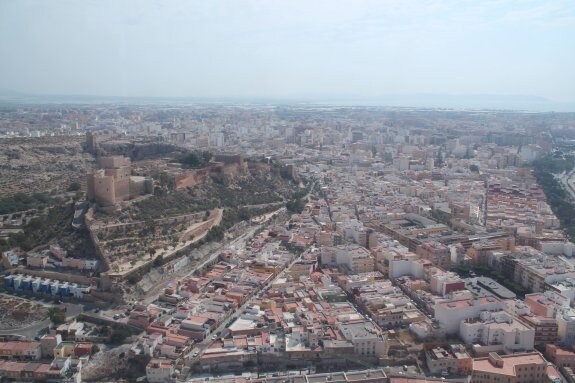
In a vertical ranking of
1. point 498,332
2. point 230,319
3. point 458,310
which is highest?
point 458,310

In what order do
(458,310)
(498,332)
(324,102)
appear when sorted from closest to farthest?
1. (498,332)
2. (458,310)
3. (324,102)

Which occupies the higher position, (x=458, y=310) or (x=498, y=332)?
(x=458, y=310)

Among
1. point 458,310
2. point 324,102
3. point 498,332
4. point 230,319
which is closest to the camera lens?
point 498,332

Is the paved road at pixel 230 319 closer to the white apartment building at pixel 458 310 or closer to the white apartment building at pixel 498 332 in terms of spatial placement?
the white apartment building at pixel 458 310

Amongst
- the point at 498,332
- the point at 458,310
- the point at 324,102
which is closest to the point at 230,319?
the point at 458,310

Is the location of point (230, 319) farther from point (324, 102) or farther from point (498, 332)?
point (324, 102)

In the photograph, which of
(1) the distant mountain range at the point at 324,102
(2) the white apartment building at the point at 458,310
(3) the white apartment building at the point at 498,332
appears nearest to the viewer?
(3) the white apartment building at the point at 498,332

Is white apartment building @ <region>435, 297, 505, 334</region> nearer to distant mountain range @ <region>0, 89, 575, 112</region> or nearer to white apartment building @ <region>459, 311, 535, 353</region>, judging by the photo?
white apartment building @ <region>459, 311, 535, 353</region>

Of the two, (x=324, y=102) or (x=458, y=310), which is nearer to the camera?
(x=458, y=310)

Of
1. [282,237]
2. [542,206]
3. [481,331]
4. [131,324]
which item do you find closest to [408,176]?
[542,206]

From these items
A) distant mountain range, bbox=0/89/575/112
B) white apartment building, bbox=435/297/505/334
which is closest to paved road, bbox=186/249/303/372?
white apartment building, bbox=435/297/505/334

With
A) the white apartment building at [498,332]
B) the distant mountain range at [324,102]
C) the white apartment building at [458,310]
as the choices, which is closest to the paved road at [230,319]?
the white apartment building at [458,310]
